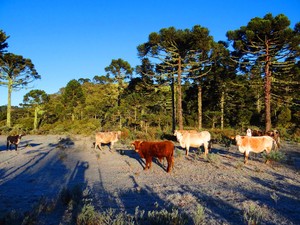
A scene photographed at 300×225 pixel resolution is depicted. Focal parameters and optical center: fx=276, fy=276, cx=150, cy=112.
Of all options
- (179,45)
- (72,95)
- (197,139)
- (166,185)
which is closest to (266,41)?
(179,45)

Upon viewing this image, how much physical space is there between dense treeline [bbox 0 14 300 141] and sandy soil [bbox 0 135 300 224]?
11.0 metres

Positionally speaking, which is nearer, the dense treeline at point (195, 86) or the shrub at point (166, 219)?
the shrub at point (166, 219)

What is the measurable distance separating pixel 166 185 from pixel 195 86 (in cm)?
2529

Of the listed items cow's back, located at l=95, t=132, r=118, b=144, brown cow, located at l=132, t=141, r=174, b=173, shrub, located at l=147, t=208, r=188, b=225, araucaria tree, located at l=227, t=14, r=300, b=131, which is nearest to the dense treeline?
araucaria tree, located at l=227, t=14, r=300, b=131

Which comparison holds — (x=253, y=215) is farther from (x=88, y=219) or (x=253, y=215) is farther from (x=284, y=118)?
(x=284, y=118)

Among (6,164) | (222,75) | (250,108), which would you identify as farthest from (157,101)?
(6,164)

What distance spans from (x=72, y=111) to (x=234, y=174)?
32515mm

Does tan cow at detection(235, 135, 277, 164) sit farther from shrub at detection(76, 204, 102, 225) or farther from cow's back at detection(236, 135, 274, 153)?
shrub at detection(76, 204, 102, 225)

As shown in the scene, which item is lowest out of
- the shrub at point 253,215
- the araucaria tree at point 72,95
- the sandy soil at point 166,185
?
the sandy soil at point 166,185

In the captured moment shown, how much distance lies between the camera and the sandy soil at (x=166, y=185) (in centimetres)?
545

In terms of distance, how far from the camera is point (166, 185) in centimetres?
743

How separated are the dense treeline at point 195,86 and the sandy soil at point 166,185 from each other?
11.0m

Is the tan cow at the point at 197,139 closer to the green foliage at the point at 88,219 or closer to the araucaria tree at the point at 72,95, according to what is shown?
the green foliage at the point at 88,219

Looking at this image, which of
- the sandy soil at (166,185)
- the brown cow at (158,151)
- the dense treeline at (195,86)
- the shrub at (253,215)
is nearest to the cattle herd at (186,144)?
the brown cow at (158,151)
